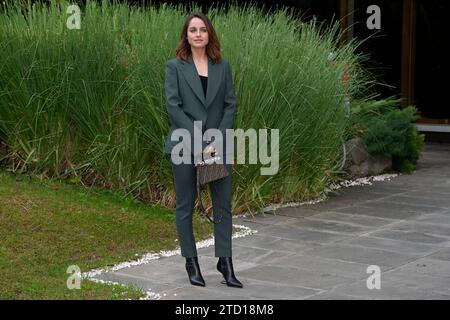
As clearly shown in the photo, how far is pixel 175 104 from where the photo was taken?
6156 millimetres

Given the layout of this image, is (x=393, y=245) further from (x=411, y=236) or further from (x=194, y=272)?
(x=194, y=272)

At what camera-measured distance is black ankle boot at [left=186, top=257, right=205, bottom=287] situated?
635 cm

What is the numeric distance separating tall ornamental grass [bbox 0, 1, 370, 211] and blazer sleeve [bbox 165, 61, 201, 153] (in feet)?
7.76

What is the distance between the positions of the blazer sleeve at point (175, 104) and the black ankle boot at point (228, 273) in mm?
816

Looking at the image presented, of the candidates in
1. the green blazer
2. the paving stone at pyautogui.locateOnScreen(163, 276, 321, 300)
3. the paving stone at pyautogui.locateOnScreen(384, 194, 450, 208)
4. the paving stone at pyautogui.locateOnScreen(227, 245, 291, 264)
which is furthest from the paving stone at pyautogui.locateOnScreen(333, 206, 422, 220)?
the green blazer

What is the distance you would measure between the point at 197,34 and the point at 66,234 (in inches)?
88.1

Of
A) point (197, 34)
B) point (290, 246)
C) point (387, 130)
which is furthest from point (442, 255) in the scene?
point (387, 130)

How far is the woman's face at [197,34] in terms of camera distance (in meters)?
6.23

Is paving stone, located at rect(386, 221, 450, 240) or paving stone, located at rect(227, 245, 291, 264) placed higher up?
paving stone, located at rect(227, 245, 291, 264)

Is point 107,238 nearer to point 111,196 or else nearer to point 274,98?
point 111,196

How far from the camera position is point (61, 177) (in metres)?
9.33

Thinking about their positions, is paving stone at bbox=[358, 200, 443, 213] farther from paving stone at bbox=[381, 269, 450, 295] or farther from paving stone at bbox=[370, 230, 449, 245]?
paving stone at bbox=[381, 269, 450, 295]
